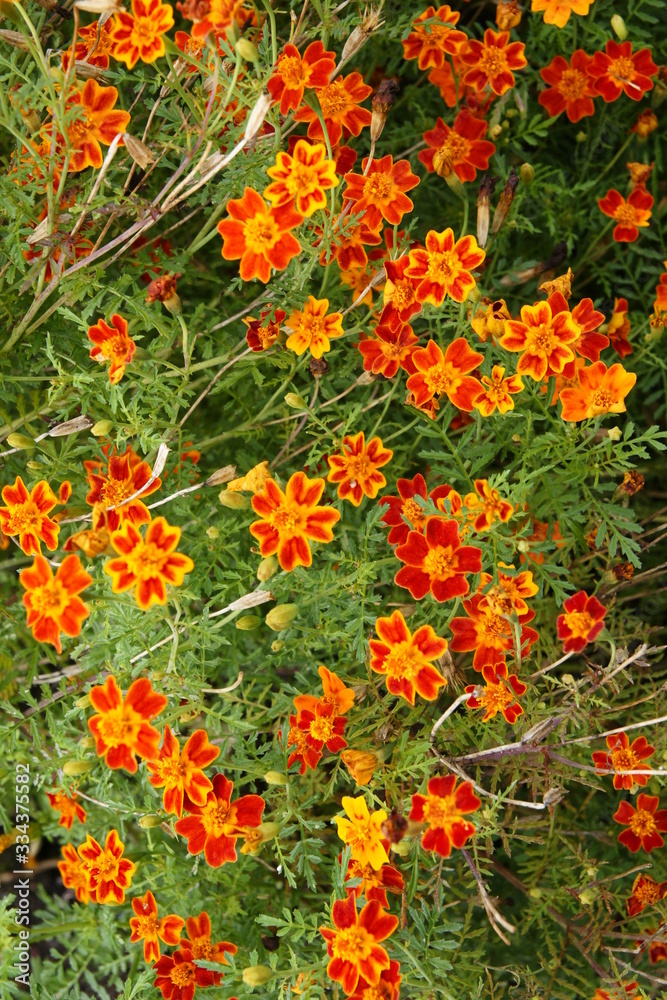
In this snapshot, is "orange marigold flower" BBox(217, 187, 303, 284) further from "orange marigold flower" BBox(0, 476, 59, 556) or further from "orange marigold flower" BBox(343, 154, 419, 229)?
"orange marigold flower" BBox(0, 476, 59, 556)

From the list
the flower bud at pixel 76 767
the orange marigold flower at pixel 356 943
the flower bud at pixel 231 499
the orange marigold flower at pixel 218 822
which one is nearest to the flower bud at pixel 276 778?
the orange marigold flower at pixel 218 822

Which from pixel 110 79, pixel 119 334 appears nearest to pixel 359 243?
pixel 119 334

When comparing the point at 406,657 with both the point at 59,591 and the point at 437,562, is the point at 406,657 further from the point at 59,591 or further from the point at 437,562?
the point at 59,591

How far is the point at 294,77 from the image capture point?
1430mm

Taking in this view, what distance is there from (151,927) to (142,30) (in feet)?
5.36

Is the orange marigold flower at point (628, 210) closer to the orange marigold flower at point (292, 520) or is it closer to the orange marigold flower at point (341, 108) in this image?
the orange marigold flower at point (341, 108)

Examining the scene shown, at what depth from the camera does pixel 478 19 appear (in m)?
2.32

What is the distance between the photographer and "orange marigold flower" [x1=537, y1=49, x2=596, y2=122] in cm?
186

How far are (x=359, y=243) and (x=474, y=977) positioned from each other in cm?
149

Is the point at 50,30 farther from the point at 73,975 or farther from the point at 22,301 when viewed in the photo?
the point at 73,975

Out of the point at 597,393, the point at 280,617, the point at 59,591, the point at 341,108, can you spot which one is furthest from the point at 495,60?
the point at 59,591

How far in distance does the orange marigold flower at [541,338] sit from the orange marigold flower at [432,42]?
2.16 feet

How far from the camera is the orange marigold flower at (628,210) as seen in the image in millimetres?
1830

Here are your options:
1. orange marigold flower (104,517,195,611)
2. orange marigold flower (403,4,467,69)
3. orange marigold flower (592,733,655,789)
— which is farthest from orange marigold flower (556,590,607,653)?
orange marigold flower (403,4,467,69)
